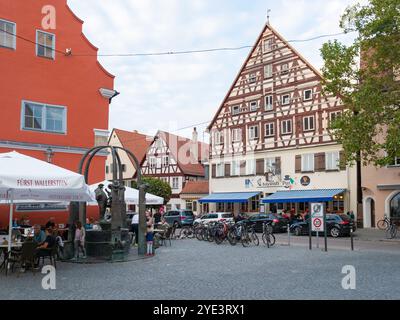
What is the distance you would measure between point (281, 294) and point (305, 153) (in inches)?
1193

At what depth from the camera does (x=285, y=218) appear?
31.9 meters

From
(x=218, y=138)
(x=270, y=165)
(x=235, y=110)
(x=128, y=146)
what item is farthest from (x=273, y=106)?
(x=128, y=146)

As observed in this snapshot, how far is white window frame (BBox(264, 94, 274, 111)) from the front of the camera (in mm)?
41031

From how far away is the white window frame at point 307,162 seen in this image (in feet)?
124

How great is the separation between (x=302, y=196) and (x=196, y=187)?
17.5m

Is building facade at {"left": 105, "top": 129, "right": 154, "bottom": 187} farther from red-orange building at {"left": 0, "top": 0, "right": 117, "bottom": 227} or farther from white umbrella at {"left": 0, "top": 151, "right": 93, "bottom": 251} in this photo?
white umbrella at {"left": 0, "top": 151, "right": 93, "bottom": 251}

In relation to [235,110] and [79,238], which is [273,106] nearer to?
[235,110]

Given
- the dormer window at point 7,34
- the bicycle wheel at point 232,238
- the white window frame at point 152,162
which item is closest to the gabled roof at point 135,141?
the white window frame at point 152,162

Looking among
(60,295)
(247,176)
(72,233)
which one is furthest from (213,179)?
(60,295)

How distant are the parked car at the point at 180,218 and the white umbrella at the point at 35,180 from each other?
2668 centimetres

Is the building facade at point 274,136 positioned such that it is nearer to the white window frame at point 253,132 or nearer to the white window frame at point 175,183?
the white window frame at point 253,132

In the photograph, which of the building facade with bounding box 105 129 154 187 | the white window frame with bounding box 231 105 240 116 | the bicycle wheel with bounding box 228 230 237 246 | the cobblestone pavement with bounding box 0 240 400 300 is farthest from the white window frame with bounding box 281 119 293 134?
the building facade with bounding box 105 129 154 187

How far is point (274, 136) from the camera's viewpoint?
134ft
